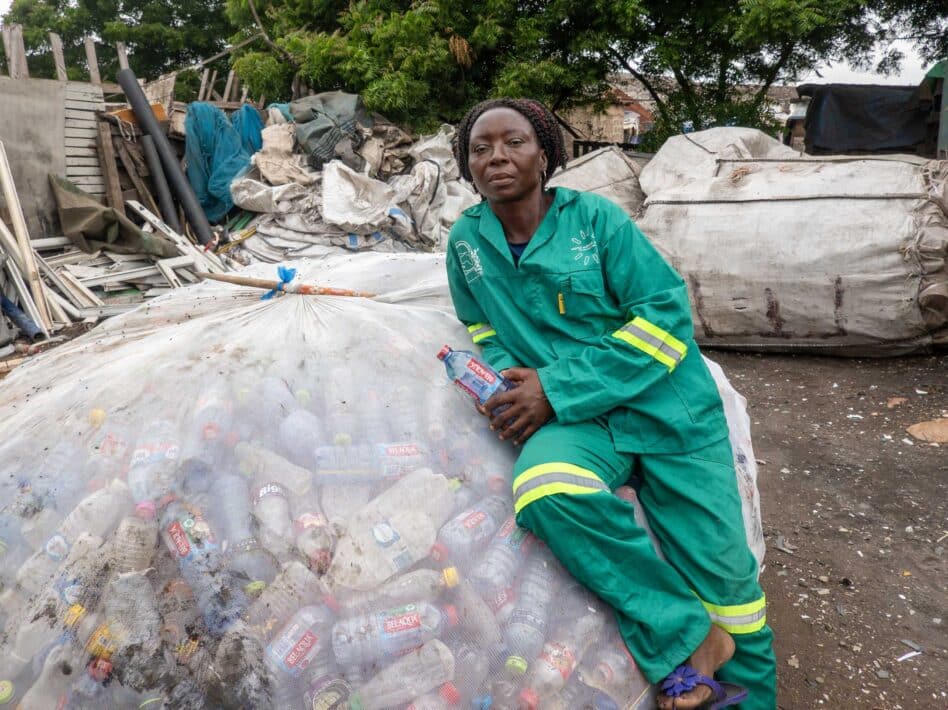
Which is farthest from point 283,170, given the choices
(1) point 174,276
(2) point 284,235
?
(1) point 174,276

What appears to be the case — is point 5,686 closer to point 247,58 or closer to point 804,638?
point 804,638

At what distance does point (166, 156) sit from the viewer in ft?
25.8

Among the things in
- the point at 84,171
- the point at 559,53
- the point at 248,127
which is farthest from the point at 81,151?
the point at 559,53

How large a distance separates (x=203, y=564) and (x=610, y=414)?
3.38 feet

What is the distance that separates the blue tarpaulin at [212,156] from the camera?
26.7ft

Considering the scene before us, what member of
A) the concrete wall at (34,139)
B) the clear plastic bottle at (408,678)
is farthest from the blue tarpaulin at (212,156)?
the clear plastic bottle at (408,678)

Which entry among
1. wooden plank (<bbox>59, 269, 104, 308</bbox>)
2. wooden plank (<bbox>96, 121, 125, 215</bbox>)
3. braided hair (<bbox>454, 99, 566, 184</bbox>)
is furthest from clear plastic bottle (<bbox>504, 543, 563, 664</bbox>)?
wooden plank (<bbox>96, 121, 125, 215</bbox>)

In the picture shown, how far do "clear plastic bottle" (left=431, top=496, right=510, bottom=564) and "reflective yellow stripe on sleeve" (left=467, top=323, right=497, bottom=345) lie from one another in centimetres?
52

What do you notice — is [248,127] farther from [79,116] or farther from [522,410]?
[522,410]

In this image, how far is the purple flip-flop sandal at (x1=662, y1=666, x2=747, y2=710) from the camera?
5.07 ft

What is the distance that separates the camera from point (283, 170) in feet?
25.7

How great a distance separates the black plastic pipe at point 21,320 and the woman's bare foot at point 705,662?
17.8 ft

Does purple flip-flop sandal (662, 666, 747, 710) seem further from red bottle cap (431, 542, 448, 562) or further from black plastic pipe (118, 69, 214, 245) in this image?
black plastic pipe (118, 69, 214, 245)

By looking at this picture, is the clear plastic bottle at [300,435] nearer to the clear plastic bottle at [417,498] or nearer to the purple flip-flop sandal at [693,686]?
the clear plastic bottle at [417,498]
